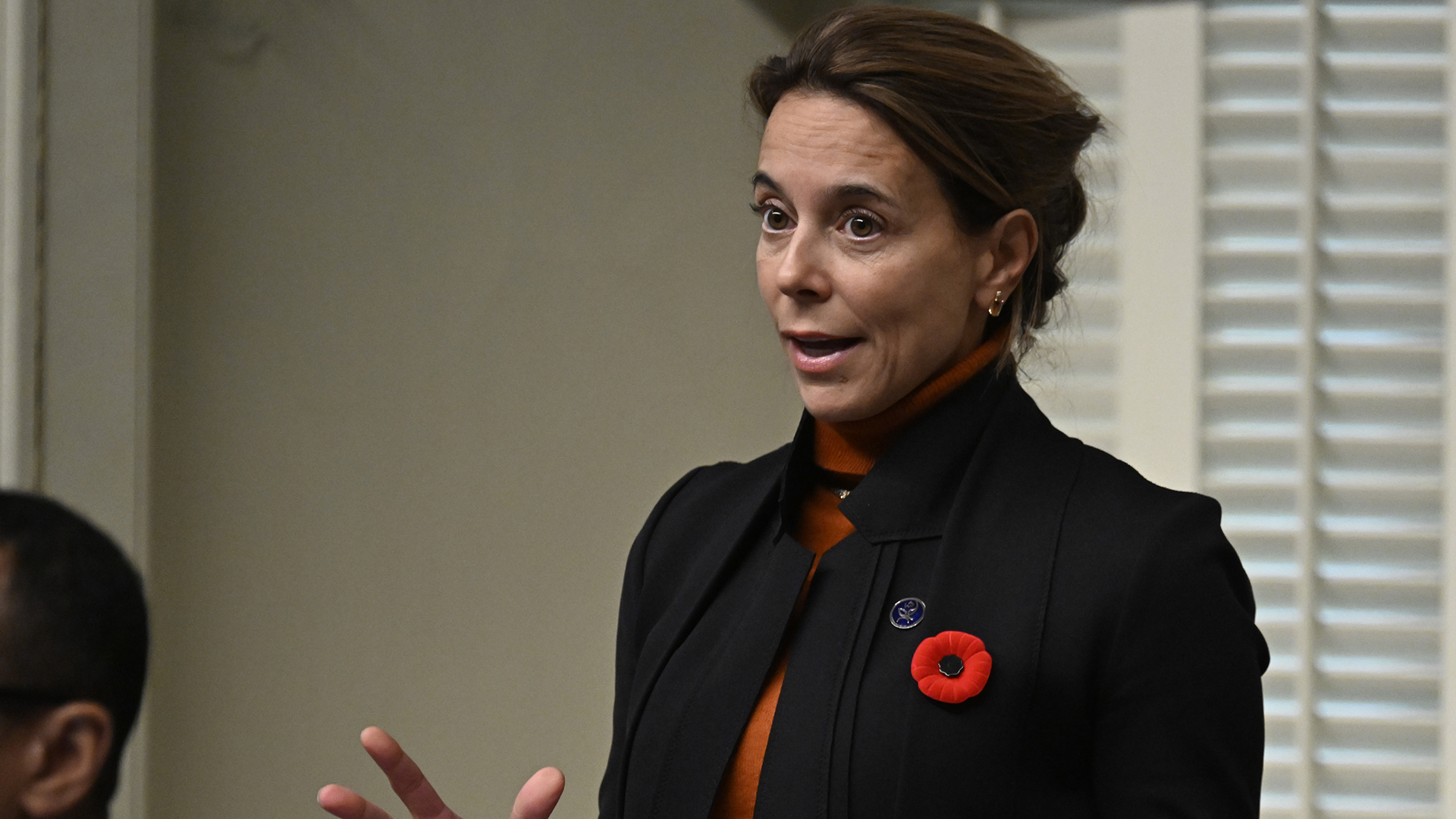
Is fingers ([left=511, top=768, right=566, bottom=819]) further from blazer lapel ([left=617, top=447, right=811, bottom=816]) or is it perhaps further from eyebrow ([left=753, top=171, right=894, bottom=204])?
eyebrow ([left=753, top=171, right=894, bottom=204])

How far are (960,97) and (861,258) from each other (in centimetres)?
12

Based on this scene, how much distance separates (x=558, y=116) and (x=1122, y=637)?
0.93 meters

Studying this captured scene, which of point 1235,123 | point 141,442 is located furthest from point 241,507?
point 1235,123

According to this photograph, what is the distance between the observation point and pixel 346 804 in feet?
2.57

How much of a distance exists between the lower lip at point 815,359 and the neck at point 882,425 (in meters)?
0.06

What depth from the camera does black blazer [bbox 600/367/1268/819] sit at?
2.49ft

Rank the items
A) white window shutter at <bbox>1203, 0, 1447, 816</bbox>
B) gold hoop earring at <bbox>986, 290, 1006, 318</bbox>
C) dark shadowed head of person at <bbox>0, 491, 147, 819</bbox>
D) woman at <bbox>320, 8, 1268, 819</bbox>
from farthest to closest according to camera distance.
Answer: white window shutter at <bbox>1203, 0, 1447, 816</bbox>, gold hoop earring at <bbox>986, 290, 1006, 318</bbox>, woman at <bbox>320, 8, 1268, 819</bbox>, dark shadowed head of person at <bbox>0, 491, 147, 819</bbox>

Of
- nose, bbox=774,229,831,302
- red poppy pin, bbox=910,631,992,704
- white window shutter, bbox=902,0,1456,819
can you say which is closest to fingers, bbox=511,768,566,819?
red poppy pin, bbox=910,631,992,704

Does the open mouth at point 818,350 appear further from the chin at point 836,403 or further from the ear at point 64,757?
the ear at point 64,757

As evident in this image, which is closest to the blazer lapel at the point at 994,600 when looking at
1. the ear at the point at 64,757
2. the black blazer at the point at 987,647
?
the black blazer at the point at 987,647

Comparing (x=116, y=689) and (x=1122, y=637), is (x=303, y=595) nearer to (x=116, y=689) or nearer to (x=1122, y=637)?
(x=116, y=689)

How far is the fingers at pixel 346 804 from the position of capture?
76cm

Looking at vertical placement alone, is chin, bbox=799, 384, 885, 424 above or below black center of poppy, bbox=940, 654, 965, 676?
above

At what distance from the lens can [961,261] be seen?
86 centimetres
